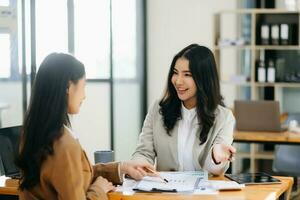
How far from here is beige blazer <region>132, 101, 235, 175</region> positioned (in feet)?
9.89

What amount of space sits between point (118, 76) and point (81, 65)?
4012 mm

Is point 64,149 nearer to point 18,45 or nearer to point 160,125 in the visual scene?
point 160,125

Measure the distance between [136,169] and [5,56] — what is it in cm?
179

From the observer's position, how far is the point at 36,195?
215 cm

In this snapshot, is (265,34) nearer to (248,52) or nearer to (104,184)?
(248,52)

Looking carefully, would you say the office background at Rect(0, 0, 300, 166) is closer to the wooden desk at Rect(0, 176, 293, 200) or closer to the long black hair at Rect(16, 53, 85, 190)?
the wooden desk at Rect(0, 176, 293, 200)

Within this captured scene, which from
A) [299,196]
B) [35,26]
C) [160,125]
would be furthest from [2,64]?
[299,196]

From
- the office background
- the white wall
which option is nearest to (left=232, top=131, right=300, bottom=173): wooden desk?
the office background

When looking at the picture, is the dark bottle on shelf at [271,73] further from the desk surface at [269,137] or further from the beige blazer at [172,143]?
the beige blazer at [172,143]

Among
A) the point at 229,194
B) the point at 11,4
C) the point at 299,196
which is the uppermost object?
the point at 11,4

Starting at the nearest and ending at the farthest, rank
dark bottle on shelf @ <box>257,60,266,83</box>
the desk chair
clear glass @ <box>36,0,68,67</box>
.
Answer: clear glass @ <box>36,0,68,67</box>
the desk chair
dark bottle on shelf @ <box>257,60,266,83</box>

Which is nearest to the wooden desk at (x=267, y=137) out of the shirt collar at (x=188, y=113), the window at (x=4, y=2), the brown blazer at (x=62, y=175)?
the shirt collar at (x=188, y=113)

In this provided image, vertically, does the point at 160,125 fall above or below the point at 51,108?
below

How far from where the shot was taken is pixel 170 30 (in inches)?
273
